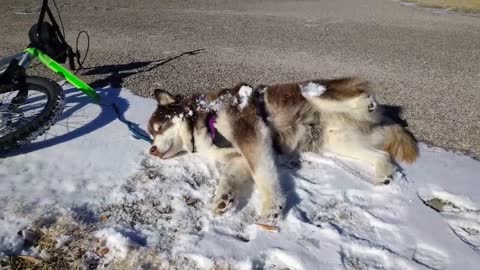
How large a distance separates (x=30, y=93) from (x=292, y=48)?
600cm

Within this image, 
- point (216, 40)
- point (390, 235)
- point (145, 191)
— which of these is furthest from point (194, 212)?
point (216, 40)

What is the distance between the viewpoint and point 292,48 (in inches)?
374

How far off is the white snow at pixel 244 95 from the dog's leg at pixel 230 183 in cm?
53

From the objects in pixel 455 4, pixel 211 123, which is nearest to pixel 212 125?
pixel 211 123

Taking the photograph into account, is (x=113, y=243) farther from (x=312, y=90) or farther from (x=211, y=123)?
(x=312, y=90)

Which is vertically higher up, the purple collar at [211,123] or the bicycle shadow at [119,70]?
the purple collar at [211,123]

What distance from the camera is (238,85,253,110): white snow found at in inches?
169

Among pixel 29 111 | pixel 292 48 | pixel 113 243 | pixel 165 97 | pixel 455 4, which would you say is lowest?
pixel 113 243

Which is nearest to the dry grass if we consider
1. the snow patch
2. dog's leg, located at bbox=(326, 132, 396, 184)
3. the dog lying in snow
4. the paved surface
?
the paved surface

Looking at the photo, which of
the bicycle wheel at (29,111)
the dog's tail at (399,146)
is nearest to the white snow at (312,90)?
the dog's tail at (399,146)

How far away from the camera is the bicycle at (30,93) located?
4.27 metres

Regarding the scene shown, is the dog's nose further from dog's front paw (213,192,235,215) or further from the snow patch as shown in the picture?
the snow patch

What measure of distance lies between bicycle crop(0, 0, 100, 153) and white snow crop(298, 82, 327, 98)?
9.01ft

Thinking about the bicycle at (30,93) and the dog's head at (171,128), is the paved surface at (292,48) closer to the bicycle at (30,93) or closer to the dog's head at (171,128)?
the bicycle at (30,93)
